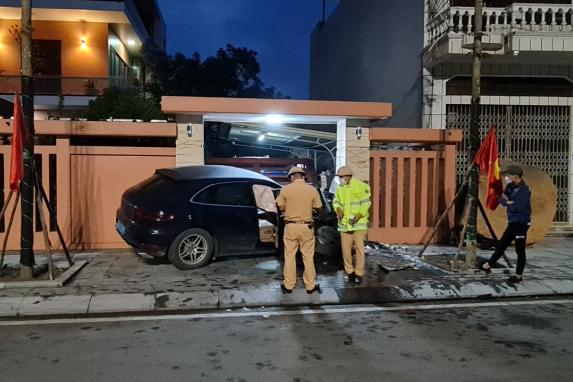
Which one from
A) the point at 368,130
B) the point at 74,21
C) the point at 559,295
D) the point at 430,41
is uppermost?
the point at 74,21

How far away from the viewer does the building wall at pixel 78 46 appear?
70.7 feet

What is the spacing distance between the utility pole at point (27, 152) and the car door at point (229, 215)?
86.9 inches

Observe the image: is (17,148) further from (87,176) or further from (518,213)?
(518,213)

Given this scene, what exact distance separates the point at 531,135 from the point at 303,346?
9807 mm

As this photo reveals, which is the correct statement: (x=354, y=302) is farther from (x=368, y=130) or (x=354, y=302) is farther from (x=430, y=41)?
(x=430, y=41)

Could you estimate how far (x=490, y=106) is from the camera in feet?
41.5

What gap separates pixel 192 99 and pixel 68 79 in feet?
42.7

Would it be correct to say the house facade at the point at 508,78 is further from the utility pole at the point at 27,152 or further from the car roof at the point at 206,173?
the utility pole at the point at 27,152

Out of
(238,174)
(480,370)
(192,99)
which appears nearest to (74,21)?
(192,99)

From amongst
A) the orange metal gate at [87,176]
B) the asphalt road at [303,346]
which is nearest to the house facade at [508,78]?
the orange metal gate at [87,176]

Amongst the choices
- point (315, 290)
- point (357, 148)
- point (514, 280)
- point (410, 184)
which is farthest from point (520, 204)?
point (357, 148)

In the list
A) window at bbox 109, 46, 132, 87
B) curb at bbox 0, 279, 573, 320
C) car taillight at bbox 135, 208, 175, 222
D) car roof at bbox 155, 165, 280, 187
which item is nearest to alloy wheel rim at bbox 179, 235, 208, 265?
car taillight at bbox 135, 208, 175, 222

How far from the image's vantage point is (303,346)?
17.0 ft

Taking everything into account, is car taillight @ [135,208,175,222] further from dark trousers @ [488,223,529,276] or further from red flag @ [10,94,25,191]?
dark trousers @ [488,223,529,276]
